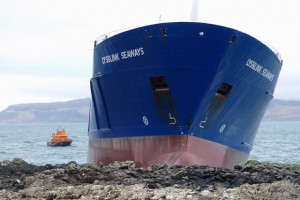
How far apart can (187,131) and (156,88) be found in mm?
1518

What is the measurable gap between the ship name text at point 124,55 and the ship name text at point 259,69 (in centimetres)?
297

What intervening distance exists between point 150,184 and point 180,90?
4990 mm

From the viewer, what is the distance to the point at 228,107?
14938 mm

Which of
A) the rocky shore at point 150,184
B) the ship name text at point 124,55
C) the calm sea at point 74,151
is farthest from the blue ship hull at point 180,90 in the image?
the calm sea at point 74,151

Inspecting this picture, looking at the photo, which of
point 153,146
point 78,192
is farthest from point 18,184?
point 153,146

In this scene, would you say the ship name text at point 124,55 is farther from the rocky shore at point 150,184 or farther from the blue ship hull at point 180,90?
the rocky shore at point 150,184

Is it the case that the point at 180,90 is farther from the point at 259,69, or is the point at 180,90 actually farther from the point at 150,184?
the point at 150,184

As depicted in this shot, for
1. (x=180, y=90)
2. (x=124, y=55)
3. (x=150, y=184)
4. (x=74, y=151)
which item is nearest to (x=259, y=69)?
(x=180, y=90)

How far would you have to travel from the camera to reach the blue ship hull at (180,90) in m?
14.1

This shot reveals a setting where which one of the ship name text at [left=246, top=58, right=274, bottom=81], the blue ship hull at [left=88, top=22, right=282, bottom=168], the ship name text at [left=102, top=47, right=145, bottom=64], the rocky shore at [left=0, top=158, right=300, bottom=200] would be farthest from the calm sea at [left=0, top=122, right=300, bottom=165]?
the rocky shore at [left=0, top=158, right=300, bottom=200]

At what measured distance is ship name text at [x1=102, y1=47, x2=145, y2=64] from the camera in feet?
48.6

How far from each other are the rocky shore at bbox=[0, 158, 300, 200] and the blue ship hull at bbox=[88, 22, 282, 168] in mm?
2282

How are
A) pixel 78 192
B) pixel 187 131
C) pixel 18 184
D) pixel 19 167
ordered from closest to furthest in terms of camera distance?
pixel 78 192
pixel 18 184
pixel 19 167
pixel 187 131

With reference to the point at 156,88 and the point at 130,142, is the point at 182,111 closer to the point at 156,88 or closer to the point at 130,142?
the point at 156,88
